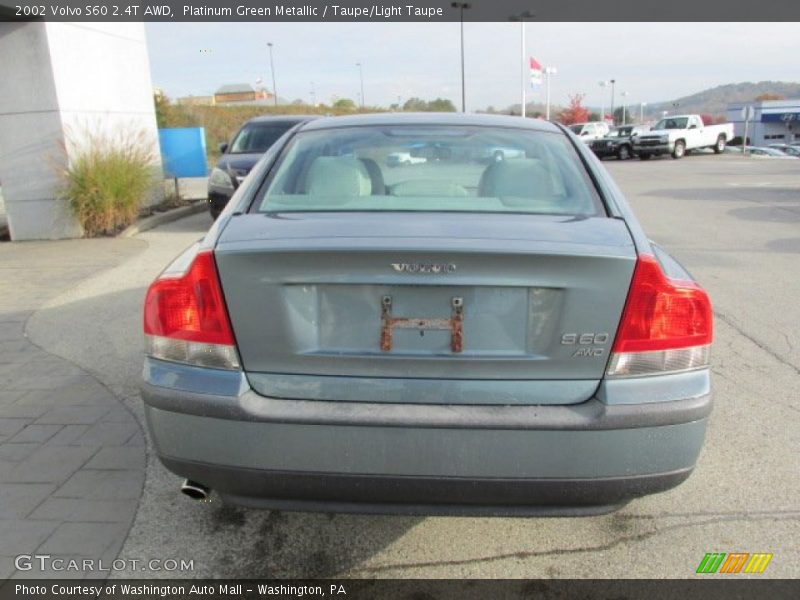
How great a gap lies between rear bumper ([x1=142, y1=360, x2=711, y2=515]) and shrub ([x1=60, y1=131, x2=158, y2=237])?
816 cm

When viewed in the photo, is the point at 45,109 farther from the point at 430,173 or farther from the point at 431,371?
the point at 431,371

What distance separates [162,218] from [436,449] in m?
10.3

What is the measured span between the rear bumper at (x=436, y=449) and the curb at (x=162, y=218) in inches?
335

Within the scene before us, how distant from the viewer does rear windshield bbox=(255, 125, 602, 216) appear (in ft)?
8.68

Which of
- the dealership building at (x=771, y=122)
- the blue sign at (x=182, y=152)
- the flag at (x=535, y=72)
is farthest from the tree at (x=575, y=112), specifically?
the blue sign at (x=182, y=152)

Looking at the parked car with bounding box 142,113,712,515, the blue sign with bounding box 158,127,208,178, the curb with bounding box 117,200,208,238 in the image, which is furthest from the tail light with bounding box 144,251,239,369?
the blue sign with bounding box 158,127,208,178

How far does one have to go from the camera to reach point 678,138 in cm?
3189

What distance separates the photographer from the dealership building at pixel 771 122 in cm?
7019

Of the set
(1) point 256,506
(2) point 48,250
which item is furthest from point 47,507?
(2) point 48,250

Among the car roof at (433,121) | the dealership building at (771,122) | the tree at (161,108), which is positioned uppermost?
the tree at (161,108)

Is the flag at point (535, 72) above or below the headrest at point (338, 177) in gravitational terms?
above

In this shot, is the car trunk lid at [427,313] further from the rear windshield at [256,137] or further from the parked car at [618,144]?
the parked car at [618,144]

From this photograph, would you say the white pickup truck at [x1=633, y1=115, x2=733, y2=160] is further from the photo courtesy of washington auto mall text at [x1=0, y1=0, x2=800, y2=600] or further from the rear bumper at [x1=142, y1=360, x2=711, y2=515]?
the rear bumper at [x1=142, y1=360, x2=711, y2=515]

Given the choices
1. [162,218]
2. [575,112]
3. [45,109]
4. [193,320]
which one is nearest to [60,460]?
[193,320]
